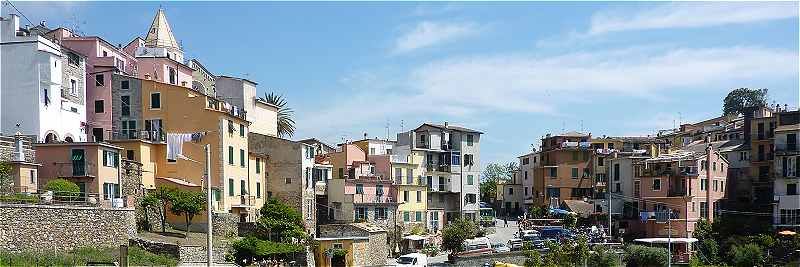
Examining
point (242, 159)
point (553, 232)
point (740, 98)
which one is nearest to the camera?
point (242, 159)

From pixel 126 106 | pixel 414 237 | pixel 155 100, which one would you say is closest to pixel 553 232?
pixel 414 237

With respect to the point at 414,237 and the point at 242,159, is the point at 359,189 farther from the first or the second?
the point at 242,159

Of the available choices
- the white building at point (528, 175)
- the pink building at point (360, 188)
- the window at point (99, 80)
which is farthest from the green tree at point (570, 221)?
the window at point (99, 80)

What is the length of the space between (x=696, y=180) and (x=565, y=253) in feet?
71.4

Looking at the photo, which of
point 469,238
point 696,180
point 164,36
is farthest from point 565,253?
point 164,36

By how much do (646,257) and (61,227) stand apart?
3348 cm

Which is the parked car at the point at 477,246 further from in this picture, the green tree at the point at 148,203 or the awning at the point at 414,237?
the green tree at the point at 148,203

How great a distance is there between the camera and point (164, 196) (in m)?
43.8

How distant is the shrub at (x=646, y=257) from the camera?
50.9m

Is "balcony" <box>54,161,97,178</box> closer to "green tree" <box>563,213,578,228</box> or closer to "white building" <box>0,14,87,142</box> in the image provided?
"white building" <box>0,14,87,142</box>

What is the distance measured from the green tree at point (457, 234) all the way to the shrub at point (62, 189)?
93.9 ft

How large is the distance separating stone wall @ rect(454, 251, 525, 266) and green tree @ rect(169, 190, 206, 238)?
1678 cm

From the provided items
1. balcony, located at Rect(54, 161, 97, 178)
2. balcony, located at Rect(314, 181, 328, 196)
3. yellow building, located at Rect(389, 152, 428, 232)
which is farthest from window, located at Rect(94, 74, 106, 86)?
yellow building, located at Rect(389, 152, 428, 232)

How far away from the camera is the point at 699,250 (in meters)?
57.4
